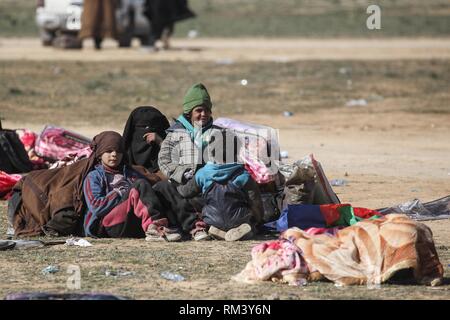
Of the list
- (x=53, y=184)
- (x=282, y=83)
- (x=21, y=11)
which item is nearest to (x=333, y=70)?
(x=282, y=83)

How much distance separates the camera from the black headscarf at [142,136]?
Result: 10219 millimetres

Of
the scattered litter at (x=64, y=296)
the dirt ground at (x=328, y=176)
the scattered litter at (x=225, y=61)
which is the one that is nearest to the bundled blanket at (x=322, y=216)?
the dirt ground at (x=328, y=176)

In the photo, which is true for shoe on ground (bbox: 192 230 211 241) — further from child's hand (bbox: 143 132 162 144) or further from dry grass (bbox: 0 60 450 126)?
dry grass (bbox: 0 60 450 126)

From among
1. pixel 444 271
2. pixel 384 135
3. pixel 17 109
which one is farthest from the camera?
pixel 17 109

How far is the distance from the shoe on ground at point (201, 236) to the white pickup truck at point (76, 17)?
1816 centimetres

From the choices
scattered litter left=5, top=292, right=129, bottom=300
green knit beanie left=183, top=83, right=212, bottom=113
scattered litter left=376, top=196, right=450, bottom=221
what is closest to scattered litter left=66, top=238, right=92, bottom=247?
green knit beanie left=183, top=83, right=212, bottom=113

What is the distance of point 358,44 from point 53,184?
2108 centimetres

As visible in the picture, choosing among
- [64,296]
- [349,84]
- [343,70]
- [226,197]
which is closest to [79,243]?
[226,197]

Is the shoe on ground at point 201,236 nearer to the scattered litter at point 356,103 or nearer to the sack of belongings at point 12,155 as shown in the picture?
the sack of belongings at point 12,155

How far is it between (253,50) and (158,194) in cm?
1878

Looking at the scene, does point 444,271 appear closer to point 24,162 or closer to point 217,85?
point 24,162

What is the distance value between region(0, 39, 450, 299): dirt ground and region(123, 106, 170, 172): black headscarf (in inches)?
46.1

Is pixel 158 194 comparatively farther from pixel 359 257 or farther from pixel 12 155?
pixel 12 155

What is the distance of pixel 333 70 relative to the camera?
920 inches
